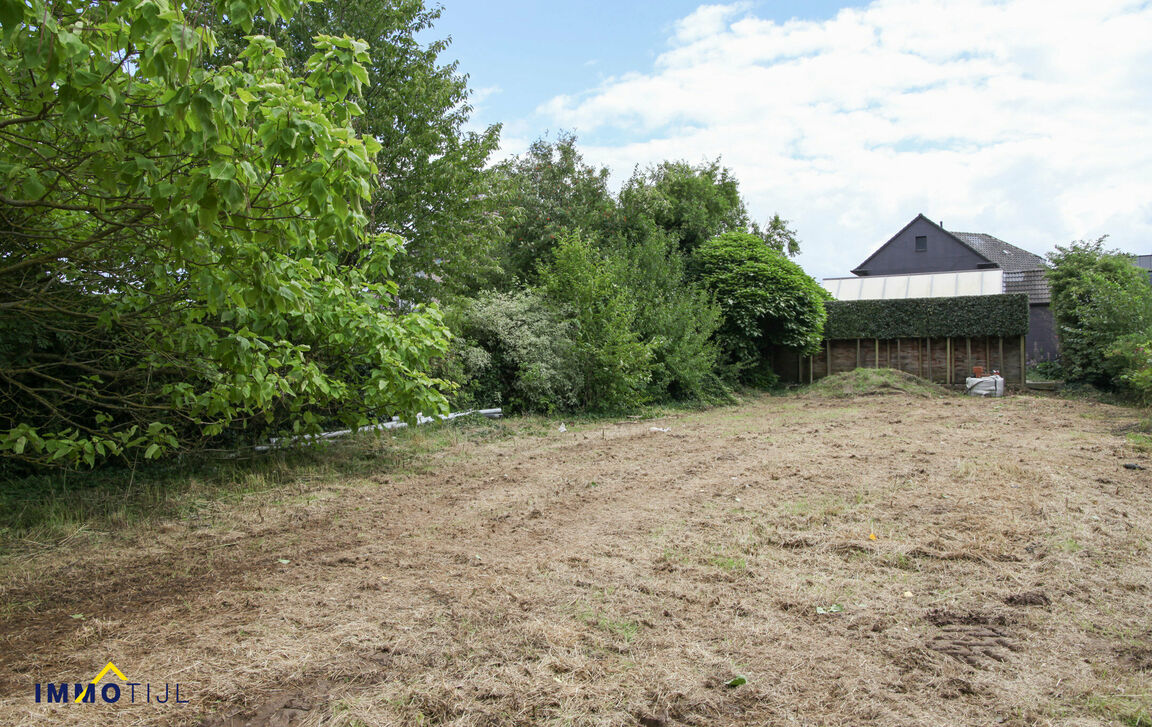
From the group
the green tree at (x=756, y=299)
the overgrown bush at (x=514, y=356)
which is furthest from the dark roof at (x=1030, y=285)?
the overgrown bush at (x=514, y=356)

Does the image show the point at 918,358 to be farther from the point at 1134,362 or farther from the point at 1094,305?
the point at 1134,362

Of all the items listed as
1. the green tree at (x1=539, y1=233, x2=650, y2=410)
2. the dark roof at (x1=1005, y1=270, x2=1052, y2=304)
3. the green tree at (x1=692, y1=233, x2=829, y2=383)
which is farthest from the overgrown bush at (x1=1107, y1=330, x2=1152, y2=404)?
the dark roof at (x1=1005, y1=270, x2=1052, y2=304)

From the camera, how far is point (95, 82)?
2.69 m

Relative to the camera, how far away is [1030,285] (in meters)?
24.9

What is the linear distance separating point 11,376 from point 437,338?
3.40m

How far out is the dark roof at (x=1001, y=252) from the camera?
105 ft

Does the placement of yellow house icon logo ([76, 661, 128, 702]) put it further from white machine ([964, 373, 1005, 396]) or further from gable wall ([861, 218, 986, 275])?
gable wall ([861, 218, 986, 275])

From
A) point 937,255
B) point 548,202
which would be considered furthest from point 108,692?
point 937,255

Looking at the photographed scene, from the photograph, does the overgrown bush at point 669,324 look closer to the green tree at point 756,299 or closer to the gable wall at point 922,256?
the green tree at point 756,299

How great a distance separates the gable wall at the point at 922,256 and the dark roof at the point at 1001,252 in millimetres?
484

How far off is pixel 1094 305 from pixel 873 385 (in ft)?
16.7

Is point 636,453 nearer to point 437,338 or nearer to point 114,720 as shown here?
point 437,338

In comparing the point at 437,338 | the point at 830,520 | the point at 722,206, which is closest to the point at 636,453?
the point at 437,338

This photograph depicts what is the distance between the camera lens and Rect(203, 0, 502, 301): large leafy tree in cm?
997
